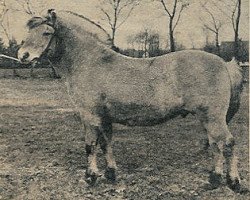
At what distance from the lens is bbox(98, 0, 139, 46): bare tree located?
5457mm

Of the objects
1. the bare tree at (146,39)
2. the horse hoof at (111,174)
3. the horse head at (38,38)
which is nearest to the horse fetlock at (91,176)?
the horse hoof at (111,174)

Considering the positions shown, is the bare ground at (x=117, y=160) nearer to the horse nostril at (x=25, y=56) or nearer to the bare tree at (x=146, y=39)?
the horse nostril at (x=25, y=56)

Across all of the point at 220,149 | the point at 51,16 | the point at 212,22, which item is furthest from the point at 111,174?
the point at 212,22

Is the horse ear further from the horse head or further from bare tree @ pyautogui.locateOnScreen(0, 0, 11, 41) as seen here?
bare tree @ pyautogui.locateOnScreen(0, 0, 11, 41)

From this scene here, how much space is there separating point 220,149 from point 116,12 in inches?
116

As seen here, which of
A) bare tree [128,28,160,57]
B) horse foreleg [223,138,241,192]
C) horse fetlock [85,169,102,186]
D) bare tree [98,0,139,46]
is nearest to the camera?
horse foreleg [223,138,241,192]

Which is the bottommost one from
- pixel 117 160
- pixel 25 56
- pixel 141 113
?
pixel 117 160

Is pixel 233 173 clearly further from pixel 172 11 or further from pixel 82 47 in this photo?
pixel 172 11

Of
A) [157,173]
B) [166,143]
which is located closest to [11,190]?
[157,173]

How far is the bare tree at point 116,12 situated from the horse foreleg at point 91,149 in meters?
1.86

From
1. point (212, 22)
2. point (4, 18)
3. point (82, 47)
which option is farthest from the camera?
point (212, 22)

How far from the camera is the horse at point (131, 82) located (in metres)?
3.77

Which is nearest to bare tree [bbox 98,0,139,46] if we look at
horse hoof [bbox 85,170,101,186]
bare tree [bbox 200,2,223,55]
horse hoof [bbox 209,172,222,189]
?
bare tree [bbox 200,2,223,55]

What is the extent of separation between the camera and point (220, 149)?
12.5ft
